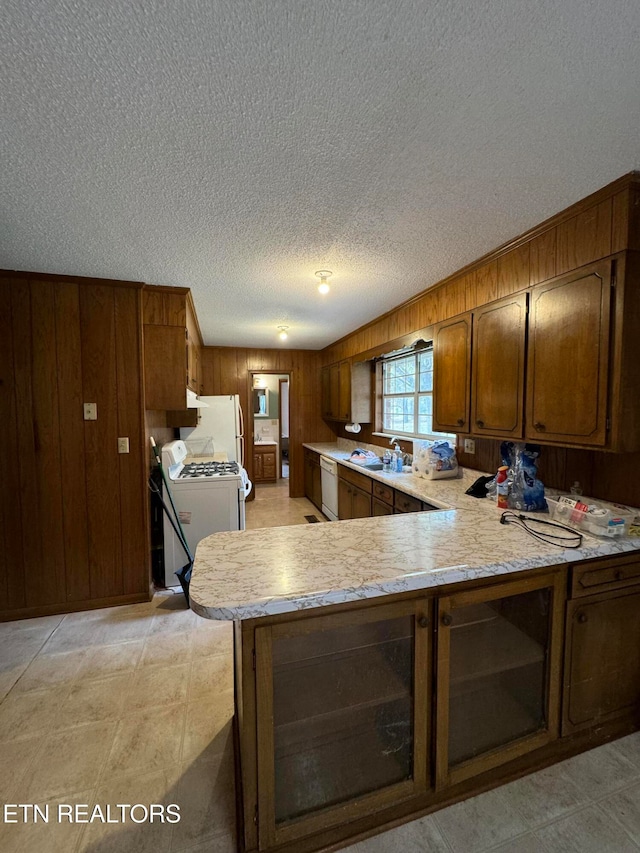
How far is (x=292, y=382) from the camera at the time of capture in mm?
5754

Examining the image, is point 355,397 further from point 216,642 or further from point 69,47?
point 69,47

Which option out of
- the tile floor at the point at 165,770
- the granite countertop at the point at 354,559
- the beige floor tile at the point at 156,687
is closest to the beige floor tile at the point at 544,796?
the tile floor at the point at 165,770

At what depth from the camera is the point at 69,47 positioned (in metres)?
0.93

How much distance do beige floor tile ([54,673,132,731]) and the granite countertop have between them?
1.13 m

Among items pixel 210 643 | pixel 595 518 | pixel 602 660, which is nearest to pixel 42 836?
pixel 210 643

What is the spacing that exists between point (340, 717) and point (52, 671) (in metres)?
1.81

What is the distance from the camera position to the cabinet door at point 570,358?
5.06 ft

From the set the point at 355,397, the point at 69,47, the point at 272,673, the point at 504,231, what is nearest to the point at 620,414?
the point at 504,231

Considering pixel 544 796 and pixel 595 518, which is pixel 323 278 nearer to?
pixel 595 518

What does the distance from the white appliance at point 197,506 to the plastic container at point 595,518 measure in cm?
238

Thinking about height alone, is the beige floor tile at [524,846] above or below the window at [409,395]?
below

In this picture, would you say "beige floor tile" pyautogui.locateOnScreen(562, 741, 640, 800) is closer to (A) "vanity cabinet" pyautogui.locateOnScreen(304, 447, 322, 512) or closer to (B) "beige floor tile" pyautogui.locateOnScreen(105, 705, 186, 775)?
(B) "beige floor tile" pyautogui.locateOnScreen(105, 705, 186, 775)

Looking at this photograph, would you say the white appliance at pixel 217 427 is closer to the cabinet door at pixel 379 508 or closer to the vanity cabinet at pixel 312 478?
the vanity cabinet at pixel 312 478

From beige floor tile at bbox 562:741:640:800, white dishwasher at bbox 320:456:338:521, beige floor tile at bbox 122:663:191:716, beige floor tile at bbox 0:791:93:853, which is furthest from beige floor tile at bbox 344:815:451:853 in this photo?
white dishwasher at bbox 320:456:338:521
